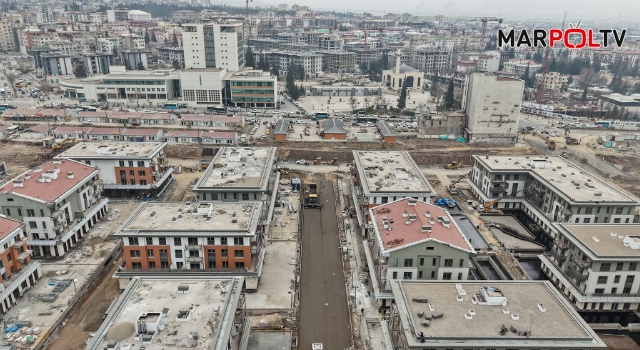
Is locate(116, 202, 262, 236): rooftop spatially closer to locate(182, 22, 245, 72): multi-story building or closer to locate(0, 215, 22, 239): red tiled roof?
locate(0, 215, 22, 239): red tiled roof

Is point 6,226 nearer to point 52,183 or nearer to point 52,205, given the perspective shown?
point 52,205

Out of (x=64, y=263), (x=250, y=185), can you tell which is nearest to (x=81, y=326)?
(x=64, y=263)

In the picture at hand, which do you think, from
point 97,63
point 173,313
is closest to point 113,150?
point 173,313

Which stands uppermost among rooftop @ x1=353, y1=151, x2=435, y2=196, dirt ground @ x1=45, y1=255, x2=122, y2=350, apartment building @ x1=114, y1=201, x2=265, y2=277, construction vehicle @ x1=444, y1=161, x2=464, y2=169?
rooftop @ x1=353, y1=151, x2=435, y2=196

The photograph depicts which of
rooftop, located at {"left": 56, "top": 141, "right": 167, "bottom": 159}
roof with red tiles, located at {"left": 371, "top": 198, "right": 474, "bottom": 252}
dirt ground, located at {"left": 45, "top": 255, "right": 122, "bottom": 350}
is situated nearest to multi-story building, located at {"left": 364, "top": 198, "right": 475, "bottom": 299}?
roof with red tiles, located at {"left": 371, "top": 198, "right": 474, "bottom": 252}

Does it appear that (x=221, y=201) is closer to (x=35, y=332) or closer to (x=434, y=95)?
(x=35, y=332)
